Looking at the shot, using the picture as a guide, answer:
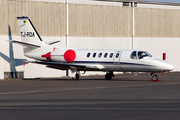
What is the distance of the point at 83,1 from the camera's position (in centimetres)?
3650

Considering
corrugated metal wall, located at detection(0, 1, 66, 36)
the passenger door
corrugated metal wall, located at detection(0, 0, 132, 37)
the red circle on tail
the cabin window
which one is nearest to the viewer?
the cabin window

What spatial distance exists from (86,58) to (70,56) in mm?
1369

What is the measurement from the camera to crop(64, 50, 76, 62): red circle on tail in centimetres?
2894

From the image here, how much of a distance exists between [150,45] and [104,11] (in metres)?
7.65

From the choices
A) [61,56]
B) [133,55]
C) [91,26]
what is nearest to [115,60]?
[133,55]

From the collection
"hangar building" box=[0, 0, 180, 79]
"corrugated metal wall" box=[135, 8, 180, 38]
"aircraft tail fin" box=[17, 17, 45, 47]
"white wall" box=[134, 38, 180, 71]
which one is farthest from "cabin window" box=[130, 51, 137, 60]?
"corrugated metal wall" box=[135, 8, 180, 38]

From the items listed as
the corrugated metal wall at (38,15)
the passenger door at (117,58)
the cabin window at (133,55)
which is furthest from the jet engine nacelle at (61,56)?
the cabin window at (133,55)

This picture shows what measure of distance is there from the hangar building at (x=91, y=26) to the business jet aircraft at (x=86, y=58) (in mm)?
2344

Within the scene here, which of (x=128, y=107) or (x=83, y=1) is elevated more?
(x=83, y=1)

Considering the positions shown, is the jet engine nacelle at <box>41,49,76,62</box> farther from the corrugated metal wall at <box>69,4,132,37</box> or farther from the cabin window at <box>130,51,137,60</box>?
the corrugated metal wall at <box>69,4,132,37</box>

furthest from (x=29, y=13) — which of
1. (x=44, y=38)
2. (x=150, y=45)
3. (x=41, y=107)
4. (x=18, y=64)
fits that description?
(x=41, y=107)

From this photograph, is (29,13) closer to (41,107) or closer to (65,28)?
(65,28)

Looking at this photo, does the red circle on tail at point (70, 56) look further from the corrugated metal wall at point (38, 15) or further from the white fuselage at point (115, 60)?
the corrugated metal wall at point (38, 15)

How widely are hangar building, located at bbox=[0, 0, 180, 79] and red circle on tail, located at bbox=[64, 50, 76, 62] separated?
538cm
